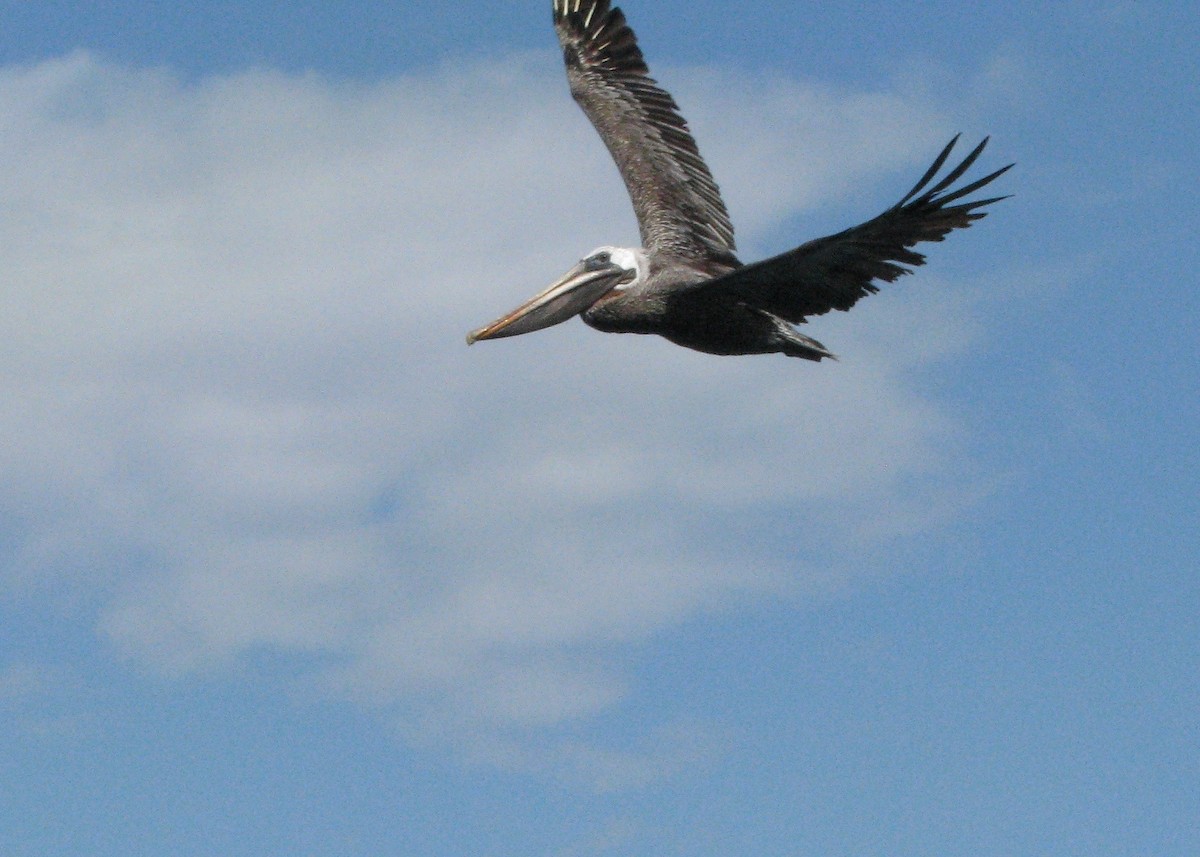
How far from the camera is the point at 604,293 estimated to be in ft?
43.4

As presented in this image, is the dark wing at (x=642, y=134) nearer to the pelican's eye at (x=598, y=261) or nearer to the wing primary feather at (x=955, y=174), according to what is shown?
the pelican's eye at (x=598, y=261)

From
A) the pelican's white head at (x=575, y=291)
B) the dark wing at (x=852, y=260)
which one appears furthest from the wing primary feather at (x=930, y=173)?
the pelican's white head at (x=575, y=291)

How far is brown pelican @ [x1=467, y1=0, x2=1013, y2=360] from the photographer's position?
10.6m

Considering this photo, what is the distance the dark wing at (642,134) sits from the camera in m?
14.6

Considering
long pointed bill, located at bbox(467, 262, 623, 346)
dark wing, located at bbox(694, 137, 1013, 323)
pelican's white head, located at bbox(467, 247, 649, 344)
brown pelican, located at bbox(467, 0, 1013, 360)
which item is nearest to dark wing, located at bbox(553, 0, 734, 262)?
brown pelican, located at bbox(467, 0, 1013, 360)

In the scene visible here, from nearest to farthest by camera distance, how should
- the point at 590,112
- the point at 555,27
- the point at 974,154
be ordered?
the point at 974,154 < the point at 590,112 < the point at 555,27

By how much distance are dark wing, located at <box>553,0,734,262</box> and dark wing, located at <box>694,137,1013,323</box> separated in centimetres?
256

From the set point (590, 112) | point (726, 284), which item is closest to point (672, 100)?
point (590, 112)

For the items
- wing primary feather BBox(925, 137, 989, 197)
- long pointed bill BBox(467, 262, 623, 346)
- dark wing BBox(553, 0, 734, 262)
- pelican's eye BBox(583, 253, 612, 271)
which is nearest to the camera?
wing primary feather BBox(925, 137, 989, 197)

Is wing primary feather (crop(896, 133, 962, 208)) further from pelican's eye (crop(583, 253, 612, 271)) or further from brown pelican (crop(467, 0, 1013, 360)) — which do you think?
pelican's eye (crop(583, 253, 612, 271))

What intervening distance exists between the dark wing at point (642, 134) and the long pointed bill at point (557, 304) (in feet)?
3.39

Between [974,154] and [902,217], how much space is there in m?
0.62

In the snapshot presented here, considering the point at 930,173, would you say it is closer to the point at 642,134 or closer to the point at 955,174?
the point at 955,174

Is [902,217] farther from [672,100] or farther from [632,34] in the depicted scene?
[632,34]
